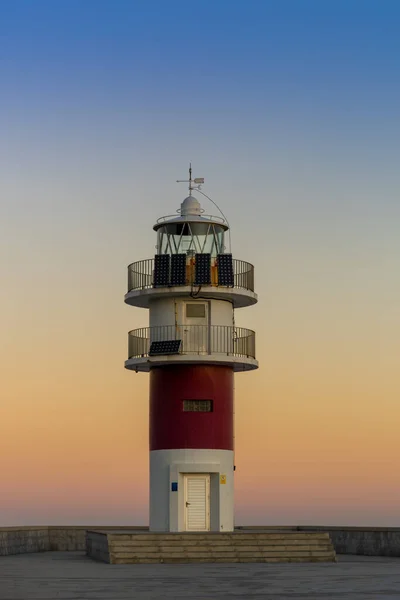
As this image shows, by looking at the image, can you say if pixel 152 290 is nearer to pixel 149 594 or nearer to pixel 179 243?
pixel 179 243

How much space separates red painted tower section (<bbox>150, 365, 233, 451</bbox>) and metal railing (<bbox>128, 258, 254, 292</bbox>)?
330 centimetres

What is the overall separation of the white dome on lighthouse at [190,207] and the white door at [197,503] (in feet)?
33.9

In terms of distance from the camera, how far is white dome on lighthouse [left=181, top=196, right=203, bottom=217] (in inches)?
1729

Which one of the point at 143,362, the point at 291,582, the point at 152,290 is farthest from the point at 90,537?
the point at 291,582

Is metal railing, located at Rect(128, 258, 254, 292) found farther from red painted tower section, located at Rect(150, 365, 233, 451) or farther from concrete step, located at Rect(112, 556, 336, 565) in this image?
concrete step, located at Rect(112, 556, 336, 565)

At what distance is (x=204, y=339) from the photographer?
139ft

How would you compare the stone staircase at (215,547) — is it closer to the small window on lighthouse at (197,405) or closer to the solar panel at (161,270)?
the small window on lighthouse at (197,405)

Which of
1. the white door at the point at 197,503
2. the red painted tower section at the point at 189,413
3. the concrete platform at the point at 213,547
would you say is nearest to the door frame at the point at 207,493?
the white door at the point at 197,503

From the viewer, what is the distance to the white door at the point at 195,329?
42281 mm

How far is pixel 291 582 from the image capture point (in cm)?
2819

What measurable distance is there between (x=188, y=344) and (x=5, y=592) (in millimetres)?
17996

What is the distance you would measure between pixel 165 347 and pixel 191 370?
144 centimetres

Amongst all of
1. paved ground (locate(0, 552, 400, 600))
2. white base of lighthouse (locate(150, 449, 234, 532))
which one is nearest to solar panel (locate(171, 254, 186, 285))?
white base of lighthouse (locate(150, 449, 234, 532))

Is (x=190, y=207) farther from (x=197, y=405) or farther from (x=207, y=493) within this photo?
(x=207, y=493)
